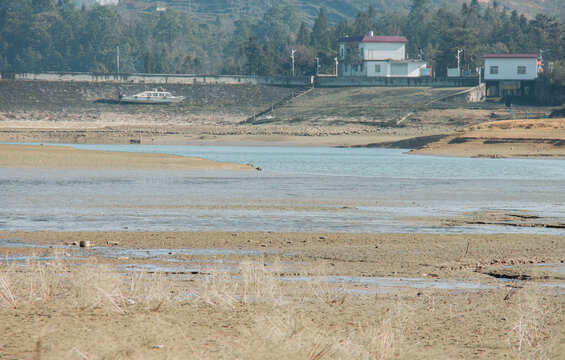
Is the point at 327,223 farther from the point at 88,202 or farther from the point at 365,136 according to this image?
the point at 365,136

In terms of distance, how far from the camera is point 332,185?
3216cm

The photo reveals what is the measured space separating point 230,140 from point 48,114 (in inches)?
1352

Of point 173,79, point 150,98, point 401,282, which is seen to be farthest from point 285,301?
point 173,79

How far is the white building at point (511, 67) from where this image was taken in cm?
10619

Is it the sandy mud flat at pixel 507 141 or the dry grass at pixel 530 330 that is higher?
the dry grass at pixel 530 330

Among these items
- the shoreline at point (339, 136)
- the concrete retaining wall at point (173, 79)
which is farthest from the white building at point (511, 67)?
the shoreline at point (339, 136)

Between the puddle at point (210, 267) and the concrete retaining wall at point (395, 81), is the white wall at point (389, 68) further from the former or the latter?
the puddle at point (210, 267)

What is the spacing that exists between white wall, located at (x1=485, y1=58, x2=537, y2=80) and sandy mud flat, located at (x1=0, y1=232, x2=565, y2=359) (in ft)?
312

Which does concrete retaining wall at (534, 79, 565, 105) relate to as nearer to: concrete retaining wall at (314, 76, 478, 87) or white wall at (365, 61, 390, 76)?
concrete retaining wall at (314, 76, 478, 87)

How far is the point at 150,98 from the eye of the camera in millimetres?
106250

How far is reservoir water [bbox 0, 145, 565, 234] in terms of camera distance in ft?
65.6

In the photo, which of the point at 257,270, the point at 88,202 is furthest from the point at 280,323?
the point at 88,202

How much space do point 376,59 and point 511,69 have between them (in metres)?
27.1

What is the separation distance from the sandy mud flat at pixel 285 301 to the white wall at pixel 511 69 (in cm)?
9501
